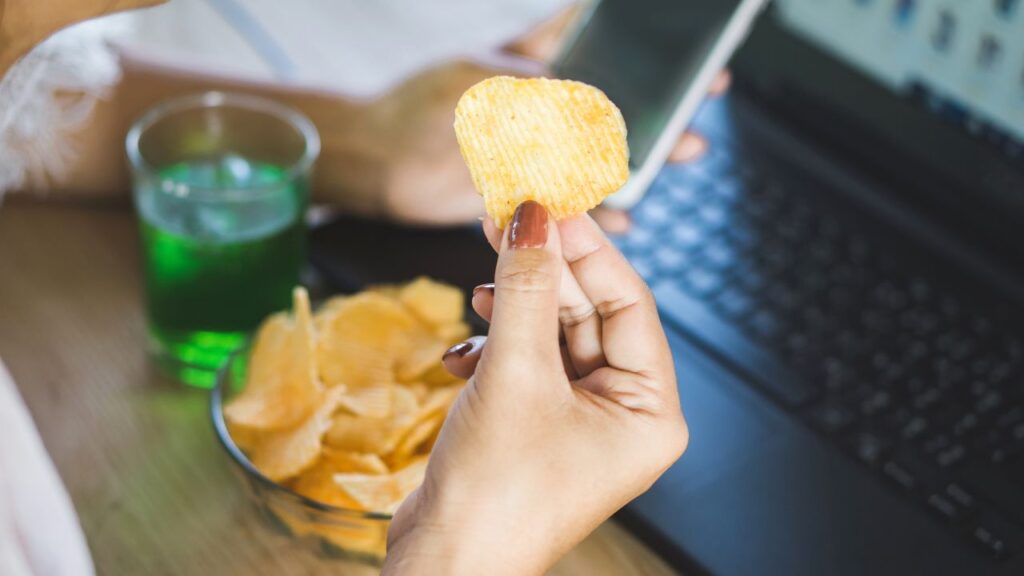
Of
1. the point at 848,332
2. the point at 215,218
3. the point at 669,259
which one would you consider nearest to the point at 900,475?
the point at 848,332

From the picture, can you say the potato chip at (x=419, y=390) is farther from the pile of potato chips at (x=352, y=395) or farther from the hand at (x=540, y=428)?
the hand at (x=540, y=428)

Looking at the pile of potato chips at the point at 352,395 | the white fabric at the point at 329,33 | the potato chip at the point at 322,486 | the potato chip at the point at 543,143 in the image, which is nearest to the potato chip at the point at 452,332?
the pile of potato chips at the point at 352,395

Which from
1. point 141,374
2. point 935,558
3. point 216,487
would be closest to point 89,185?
point 141,374

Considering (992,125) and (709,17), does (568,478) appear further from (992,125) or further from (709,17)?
(992,125)

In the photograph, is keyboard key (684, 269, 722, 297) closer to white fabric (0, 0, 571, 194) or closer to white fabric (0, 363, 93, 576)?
white fabric (0, 0, 571, 194)

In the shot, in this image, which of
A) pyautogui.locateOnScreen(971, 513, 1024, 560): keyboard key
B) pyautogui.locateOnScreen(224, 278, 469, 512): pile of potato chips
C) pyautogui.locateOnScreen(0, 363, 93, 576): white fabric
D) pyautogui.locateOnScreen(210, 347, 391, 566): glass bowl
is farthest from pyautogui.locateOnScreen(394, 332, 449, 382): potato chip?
pyautogui.locateOnScreen(971, 513, 1024, 560): keyboard key

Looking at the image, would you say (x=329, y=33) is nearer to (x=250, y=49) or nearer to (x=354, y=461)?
(x=250, y=49)

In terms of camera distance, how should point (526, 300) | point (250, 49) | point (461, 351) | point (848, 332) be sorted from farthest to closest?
point (250, 49) → point (848, 332) → point (461, 351) → point (526, 300)
